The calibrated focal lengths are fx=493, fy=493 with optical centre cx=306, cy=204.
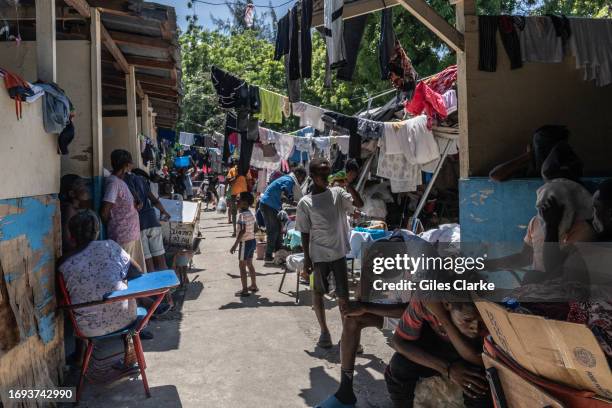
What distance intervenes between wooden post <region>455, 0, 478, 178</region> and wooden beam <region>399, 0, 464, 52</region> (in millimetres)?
73

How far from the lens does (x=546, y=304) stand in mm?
2363

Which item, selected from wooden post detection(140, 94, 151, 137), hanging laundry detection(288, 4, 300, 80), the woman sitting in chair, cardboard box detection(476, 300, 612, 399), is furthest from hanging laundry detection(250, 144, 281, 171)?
cardboard box detection(476, 300, 612, 399)

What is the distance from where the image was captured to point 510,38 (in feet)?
14.7

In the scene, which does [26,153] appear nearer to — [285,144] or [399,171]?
[399,171]

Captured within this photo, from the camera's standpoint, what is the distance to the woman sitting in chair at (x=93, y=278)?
375 cm

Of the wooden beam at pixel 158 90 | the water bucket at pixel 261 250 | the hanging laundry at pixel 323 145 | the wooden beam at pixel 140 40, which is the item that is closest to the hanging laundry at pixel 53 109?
the wooden beam at pixel 140 40

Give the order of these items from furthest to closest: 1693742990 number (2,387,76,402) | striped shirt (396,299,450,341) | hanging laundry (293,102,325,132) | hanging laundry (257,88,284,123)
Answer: hanging laundry (293,102,325,132) → hanging laundry (257,88,284,123) → 1693742990 number (2,387,76,402) → striped shirt (396,299,450,341)

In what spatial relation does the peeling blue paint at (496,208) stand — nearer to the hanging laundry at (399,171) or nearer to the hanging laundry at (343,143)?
the hanging laundry at (399,171)

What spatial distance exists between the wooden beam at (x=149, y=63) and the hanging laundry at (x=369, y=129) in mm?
3093

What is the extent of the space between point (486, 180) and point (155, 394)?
3.30 meters

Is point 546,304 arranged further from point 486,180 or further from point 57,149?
point 57,149

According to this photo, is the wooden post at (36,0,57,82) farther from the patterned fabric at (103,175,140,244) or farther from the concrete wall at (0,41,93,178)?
the patterned fabric at (103,175,140,244)

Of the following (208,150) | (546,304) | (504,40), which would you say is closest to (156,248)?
(504,40)

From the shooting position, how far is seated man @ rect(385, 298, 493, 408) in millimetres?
2652
